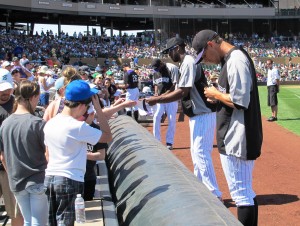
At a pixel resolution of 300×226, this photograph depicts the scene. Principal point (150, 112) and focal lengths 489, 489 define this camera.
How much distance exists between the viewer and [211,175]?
5926 mm

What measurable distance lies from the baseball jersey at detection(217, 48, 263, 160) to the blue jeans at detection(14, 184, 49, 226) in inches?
68.3

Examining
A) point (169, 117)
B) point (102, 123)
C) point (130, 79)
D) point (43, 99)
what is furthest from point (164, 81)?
point (102, 123)

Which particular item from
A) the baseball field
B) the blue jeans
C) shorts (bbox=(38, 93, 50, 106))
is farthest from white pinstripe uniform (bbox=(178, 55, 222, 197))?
shorts (bbox=(38, 93, 50, 106))

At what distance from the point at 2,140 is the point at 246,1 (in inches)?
2553

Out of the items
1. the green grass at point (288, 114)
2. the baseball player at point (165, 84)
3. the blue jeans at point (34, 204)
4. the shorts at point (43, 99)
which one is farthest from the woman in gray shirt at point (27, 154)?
the green grass at point (288, 114)

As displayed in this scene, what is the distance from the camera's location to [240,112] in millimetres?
4297

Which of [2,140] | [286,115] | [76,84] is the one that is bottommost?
[286,115]

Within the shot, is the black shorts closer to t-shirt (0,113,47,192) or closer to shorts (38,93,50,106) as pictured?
shorts (38,93,50,106)

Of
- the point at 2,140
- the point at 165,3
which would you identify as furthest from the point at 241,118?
the point at 165,3

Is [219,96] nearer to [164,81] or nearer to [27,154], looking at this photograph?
[27,154]

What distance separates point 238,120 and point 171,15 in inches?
2094

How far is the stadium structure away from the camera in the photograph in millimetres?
51094

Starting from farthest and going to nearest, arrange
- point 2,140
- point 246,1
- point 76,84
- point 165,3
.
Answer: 1. point 246,1
2. point 165,3
3. point 2,140
4. point 76,84

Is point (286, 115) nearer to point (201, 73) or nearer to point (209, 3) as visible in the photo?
point (201, 73)
